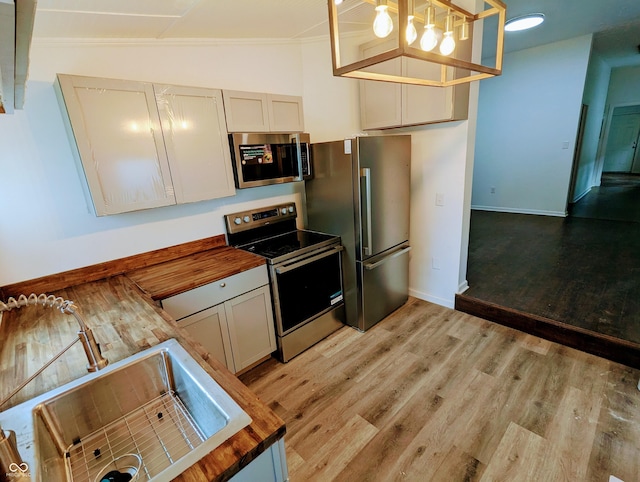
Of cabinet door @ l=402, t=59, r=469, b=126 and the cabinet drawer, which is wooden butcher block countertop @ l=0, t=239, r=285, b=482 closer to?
the cabinet drawer

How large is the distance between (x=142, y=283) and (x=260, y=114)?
4.75 feet

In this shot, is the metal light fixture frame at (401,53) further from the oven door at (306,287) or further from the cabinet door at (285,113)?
the oven door at (306,287)

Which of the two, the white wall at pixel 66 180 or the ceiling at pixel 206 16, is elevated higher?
the ceiling at pixel 206 16

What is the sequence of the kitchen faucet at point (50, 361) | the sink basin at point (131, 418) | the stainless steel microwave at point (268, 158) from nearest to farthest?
1. the kitchen faucet at point (50, 361)
2. the sink basin at point (131, 418)
3. the stainless steel microwave at point (268, 158)

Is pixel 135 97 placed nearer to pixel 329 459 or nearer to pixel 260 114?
pixel 260 114

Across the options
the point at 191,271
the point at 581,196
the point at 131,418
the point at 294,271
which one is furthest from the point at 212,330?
the point at 581,196

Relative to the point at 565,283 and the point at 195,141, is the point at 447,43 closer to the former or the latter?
the point at 195,141

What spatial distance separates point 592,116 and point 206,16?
727 cm

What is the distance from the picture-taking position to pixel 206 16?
6.08ft

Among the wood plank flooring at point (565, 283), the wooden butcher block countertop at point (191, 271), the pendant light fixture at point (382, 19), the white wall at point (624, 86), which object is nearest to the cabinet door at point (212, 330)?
the wooden butcher block countertop at point (191, 271)

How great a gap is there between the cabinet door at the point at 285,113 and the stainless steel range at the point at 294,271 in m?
0.70

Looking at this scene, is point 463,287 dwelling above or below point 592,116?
below

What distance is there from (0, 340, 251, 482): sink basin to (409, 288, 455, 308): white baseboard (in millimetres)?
2632

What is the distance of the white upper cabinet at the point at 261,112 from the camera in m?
2.17
